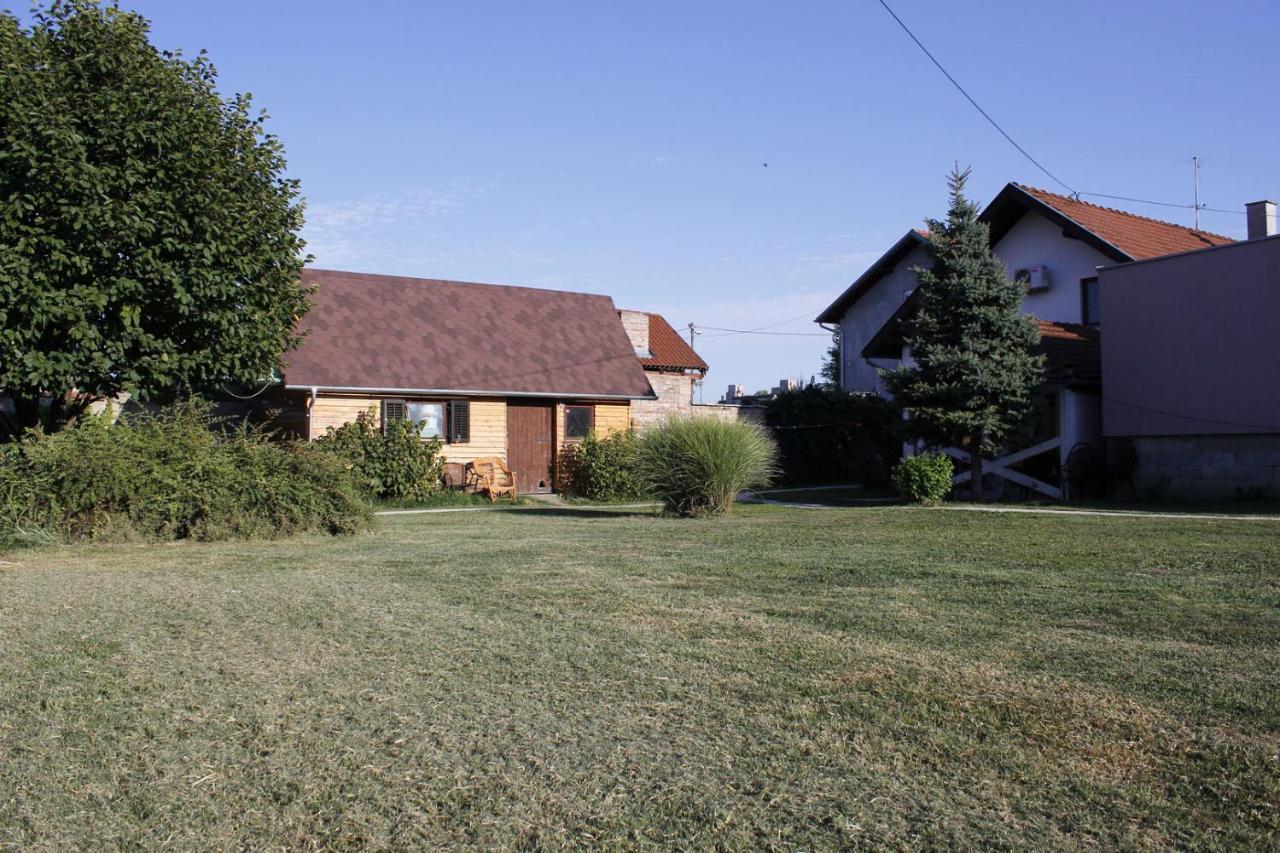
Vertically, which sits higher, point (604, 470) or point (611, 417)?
point (611, 417)

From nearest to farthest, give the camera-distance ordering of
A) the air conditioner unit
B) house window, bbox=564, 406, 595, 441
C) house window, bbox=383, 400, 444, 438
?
house window, bbox=383, 400, 444, 438, house window, bbox=564, 406, 595, 441, the air conditioner unit

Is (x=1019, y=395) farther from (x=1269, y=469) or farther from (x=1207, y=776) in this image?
(x=1207, y=776)

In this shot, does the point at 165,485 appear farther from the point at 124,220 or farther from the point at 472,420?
the point at 472,420

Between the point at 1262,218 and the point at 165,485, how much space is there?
23.3 meters

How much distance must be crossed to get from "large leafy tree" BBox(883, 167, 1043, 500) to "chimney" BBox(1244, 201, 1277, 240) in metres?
9.16

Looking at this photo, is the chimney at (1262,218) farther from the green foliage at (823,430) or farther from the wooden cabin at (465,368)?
the wooden cabin at (465,368)

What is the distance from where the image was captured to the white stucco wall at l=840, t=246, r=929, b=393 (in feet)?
107

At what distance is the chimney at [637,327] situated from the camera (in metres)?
28.6

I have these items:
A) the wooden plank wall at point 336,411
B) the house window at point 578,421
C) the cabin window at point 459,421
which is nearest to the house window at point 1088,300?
the house window at point 578,421

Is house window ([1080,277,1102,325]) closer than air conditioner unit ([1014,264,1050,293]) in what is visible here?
Yes

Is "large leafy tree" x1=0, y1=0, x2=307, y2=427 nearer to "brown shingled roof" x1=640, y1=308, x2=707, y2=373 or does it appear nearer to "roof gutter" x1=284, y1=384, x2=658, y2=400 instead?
"roof gutter" x1=284, y1=384, x2=658, y2=400

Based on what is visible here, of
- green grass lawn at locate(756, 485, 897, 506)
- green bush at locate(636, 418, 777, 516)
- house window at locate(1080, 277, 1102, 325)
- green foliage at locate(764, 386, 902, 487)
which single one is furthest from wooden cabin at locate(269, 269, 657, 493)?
house window at locate(1080, 277, 1102, 325)

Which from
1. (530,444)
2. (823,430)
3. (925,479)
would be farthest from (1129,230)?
(530,444)

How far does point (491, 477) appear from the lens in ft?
73.6
